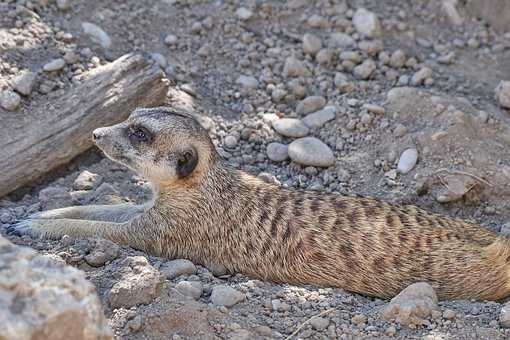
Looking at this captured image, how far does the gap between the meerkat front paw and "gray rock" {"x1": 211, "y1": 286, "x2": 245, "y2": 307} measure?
2.39 ft

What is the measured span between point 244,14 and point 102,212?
5.45 feet

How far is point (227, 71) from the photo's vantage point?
14.0 ft

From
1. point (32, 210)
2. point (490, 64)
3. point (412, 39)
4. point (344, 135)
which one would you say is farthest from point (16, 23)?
point (490, 64)

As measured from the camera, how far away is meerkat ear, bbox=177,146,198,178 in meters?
3.12

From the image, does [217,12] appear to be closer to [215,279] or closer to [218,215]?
[218,215]

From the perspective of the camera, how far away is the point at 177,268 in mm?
2924

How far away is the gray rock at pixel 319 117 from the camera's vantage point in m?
3.98

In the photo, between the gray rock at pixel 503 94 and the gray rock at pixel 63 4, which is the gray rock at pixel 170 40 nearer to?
the gray rock at pixel 63 4

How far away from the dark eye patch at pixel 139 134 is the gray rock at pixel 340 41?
63.8 inches

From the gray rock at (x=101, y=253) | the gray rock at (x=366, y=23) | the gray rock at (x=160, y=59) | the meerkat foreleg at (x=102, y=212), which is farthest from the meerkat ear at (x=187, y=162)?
the gray rock at (x=366, y=23)

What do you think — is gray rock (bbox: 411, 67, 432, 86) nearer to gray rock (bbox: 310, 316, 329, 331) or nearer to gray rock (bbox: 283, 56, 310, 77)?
gray rock (bbox: 283, 56, 310, 77)

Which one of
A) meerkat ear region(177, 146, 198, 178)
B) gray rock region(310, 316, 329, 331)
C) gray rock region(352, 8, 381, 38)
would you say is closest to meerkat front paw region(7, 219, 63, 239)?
meerkat ear region(177, 146, 198, 178)

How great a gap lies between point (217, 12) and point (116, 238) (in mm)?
1808

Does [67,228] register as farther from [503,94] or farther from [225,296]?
[503,94]
